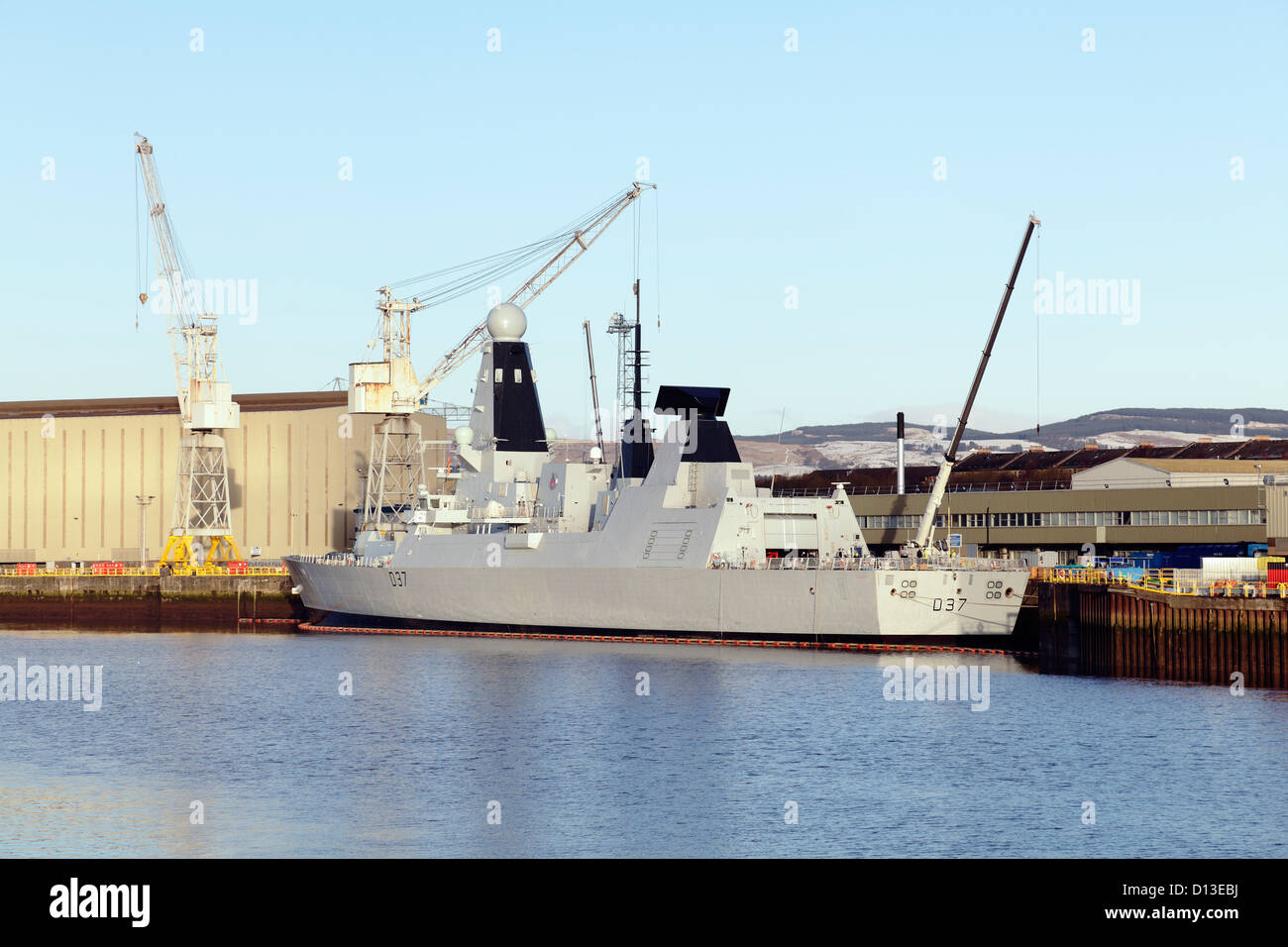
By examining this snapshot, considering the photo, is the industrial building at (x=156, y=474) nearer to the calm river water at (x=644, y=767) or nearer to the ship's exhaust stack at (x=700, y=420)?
the ship's exhaust stack at (x=700, y=420)

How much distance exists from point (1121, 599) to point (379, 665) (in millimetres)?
25743

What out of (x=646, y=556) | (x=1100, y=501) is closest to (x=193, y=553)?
(x=646, y=556)

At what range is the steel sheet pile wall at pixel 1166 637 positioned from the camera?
4175 cm

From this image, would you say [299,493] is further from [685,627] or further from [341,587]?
[685,627]

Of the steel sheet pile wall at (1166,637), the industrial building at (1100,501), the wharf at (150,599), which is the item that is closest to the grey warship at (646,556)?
the steel sheet pile wall at (1166,637)

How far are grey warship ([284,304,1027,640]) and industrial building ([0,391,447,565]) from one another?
2811 cm

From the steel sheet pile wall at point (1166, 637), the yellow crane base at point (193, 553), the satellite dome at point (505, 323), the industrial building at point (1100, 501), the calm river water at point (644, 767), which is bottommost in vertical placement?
the calm river water at point (644, 767)

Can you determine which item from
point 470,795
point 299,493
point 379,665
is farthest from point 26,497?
point 470,795

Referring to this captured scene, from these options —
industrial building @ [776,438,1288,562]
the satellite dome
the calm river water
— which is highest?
the satellite dome

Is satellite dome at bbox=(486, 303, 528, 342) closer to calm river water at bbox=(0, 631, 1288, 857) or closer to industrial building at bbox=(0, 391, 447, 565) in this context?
industrial building at bbox=(0, 391, 447, 565)

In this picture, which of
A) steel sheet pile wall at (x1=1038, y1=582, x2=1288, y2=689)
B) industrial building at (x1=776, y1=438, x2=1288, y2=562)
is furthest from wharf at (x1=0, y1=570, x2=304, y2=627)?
steel sheet pile wall at (x1=1038, y1=582, x2=1288, y2=689)

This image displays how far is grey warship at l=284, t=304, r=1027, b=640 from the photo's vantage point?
2167 inches

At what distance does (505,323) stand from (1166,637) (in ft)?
135

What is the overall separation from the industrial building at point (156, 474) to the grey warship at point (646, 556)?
28.1 meters
